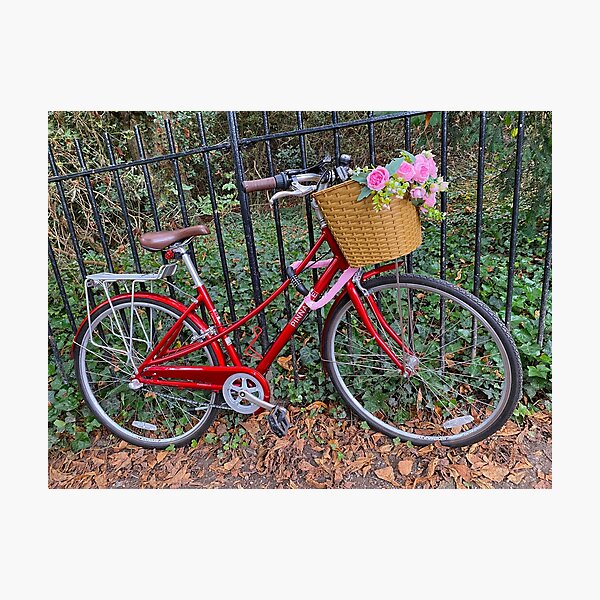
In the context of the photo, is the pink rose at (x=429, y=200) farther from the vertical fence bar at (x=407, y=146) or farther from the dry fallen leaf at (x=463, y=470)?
the dry fallen leaf at (x=463, y=470)

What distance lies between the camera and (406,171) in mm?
1974

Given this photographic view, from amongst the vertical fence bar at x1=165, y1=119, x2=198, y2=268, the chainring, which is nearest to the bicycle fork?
the chainring

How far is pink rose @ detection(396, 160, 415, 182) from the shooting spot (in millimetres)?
1968

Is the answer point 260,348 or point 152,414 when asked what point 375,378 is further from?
point 152,414

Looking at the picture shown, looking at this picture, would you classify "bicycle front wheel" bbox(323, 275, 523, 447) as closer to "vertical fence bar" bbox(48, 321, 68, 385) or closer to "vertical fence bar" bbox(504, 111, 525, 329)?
"vertical fence bar" bbox(504, 111, 525, 329)

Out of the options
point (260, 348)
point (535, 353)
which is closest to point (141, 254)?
point (260, 348)

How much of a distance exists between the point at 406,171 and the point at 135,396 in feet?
7.12

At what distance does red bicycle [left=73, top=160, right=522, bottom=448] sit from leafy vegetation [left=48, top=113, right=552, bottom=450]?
235 mm

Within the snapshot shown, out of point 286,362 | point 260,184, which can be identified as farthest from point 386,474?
point 260,184

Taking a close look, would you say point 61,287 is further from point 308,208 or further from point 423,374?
point 423,374

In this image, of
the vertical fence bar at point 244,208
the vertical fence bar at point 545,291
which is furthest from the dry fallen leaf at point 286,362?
the vertical fence bar at point 545,291

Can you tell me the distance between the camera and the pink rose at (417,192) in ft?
6.65

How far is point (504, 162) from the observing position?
361 cm

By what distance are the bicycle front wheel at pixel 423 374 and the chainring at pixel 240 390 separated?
0.44m
